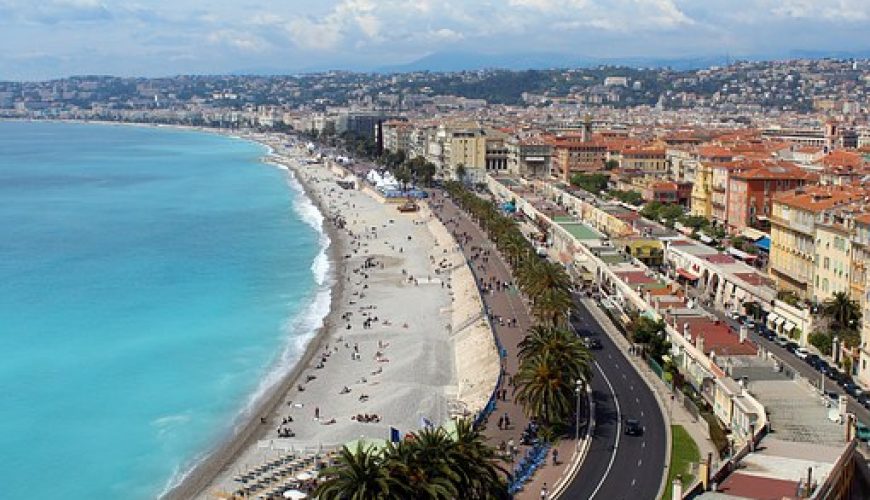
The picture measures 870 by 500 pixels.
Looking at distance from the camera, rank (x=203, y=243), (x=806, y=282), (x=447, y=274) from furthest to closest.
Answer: (x=203, y=243) < (x=447, y=274) < (x=806, y=282)

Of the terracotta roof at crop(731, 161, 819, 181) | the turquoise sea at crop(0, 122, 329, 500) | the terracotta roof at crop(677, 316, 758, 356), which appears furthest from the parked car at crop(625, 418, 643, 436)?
the terracotta roof at crop(731, 161, 819, 181)

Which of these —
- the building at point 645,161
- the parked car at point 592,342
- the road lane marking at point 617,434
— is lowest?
the parked car at point 592,342

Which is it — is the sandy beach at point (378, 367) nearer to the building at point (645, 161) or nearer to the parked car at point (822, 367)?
the parked car at point (822, 367)

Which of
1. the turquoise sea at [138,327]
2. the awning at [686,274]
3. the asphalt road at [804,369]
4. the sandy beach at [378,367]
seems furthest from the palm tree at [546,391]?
the awning at [686,274]

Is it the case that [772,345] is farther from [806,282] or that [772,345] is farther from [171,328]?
[171,328]

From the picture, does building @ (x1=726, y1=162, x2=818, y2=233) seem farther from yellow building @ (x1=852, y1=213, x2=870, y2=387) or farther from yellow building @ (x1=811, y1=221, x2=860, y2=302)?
yellow building @ (x1=852, y1=213, x2=870, y2=387)

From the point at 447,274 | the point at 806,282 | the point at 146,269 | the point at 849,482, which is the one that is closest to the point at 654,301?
the point at 806,282
